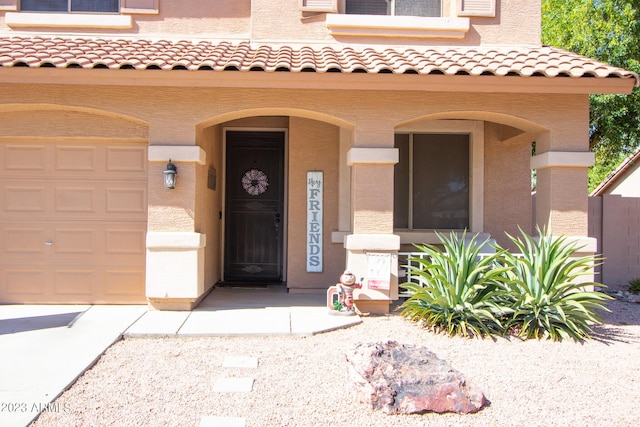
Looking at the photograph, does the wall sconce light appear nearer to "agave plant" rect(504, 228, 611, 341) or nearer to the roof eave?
the roof eave

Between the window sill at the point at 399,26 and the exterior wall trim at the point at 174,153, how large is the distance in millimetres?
3169

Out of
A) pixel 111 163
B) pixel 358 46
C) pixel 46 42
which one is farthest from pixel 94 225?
pixel 358 46

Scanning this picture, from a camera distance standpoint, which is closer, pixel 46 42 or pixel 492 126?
pixel 46 42

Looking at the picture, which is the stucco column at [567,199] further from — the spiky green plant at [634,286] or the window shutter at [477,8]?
the spiky green plant at [634,286]

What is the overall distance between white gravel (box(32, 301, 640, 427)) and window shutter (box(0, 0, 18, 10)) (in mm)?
6079

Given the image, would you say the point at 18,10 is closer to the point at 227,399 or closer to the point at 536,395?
the point at 227,399

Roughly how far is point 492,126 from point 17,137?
760 centimetres

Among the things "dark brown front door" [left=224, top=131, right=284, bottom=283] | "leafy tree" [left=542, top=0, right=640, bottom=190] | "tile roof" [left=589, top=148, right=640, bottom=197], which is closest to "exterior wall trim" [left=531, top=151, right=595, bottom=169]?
"dark brown front door" [left=224, top=131, right=284, bottom=283]

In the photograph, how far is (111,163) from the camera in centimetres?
777

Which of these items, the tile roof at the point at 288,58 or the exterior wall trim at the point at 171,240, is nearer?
the tile roof at the point at 288,58

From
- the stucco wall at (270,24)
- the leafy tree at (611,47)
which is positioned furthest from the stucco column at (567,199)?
A: the leafy tree at (611,47)

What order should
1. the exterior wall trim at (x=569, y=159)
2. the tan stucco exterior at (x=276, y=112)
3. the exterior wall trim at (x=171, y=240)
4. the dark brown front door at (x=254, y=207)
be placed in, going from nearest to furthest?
the tan stucco exterior at (x=276, y=112), the exterior wall trim at (x=171, y=240), the exterior wall trim at (x=569, y=159), the dark brown front door at (x=254, y=207)

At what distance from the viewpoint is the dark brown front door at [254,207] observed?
10.1 metres

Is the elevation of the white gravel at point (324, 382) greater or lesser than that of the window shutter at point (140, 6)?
lesser
